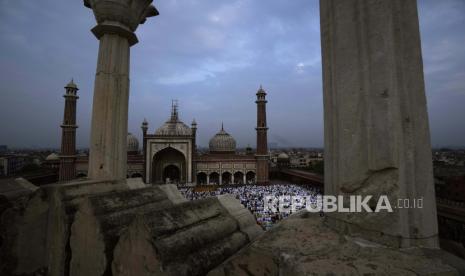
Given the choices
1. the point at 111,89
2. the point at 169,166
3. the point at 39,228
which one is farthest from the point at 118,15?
the point at 169,166

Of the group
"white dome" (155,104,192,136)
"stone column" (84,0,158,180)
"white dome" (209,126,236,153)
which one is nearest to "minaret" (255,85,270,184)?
"white dome" (209,126,236,153)

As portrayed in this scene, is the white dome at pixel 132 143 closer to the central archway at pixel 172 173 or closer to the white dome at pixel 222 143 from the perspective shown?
the central archway at pixel 172 173

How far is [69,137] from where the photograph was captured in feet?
77.5

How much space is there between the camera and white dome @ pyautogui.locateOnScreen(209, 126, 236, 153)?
3073 centimetres

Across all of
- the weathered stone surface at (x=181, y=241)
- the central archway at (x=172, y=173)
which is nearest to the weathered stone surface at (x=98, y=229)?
the weathered stone surface at (x=181, y=241)

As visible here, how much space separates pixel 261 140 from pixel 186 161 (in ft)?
27.6

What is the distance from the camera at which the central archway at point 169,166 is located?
2686 centimetres

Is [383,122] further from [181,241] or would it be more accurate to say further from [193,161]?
[193,161]

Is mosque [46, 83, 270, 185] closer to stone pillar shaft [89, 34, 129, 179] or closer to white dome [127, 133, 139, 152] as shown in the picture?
white dome [127, 133, 139, 152]

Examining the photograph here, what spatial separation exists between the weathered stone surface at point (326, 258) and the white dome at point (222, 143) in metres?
29.7

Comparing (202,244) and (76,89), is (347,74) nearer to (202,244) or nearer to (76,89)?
(202,244)

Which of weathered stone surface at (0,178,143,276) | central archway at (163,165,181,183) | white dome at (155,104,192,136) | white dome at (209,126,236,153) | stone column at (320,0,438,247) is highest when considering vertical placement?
white dome at (155,104,192,136)

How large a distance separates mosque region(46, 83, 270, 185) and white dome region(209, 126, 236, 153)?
200 cm

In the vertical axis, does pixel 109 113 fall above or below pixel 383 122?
above
